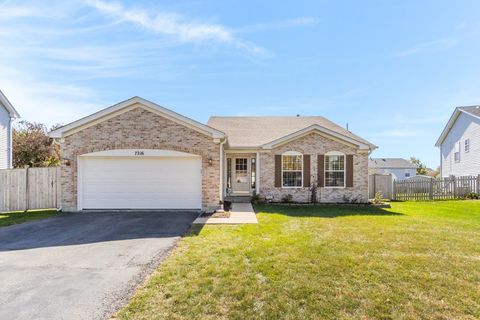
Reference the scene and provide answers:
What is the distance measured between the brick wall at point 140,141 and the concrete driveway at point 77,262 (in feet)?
6.74

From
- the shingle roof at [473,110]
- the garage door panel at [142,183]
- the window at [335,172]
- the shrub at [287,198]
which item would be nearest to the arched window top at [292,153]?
the window at [335,172]

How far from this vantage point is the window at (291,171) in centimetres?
1444

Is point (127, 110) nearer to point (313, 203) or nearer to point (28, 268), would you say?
point (28, 268)

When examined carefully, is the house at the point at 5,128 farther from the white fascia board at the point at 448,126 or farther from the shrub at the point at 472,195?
the white fascia board at the point at 448,126

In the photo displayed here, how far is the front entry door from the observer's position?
656 inches

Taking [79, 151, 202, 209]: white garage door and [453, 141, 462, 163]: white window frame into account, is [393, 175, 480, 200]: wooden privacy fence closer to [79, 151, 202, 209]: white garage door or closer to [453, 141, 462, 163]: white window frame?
[453, 141, 462, 163]: white window frame

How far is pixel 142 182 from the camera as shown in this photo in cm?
1150

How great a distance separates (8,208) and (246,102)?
16866 mm

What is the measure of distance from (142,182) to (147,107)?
3151 mm

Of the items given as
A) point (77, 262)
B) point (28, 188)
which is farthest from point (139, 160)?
point (77, 262)

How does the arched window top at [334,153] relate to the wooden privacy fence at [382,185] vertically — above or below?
above

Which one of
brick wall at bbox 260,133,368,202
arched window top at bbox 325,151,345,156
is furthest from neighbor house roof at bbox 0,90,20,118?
arched window top at bbox 325,151,345,156

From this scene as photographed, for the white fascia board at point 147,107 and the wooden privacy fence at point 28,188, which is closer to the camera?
the white fascia board at point 147,107

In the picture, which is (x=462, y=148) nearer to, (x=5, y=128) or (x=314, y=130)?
(x=314, y=130)
